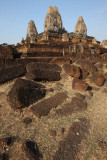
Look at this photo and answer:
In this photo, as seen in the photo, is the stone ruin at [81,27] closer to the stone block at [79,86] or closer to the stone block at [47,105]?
the stone block at [79,86]

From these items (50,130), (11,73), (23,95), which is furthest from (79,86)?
(11,73)

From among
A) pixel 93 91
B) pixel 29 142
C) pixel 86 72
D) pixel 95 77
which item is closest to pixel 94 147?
pixel 29 142

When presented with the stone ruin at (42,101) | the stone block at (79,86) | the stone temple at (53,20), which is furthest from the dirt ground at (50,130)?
the stone temple at (53,20)

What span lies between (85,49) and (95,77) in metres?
5.85

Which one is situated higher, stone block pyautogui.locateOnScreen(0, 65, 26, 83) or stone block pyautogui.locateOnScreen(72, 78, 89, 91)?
stone block pyautogui.locateOnScreen(0, 65, 26, 83)

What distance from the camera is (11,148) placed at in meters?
2.97

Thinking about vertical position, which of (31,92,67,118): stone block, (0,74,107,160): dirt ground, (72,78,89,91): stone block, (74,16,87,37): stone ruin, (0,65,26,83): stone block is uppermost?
(74,16,87,37): stone ruin

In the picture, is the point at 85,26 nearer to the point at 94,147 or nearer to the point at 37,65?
the point at 37,65

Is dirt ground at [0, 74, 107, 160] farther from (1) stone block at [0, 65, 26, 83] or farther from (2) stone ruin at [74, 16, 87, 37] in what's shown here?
(2) stone ruin at [74, 16, 87, 37]

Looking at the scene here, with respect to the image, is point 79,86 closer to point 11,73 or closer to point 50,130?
point 50,130

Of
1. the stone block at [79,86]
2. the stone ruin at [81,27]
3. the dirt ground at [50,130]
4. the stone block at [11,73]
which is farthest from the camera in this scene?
the stone ruin at [81,27]

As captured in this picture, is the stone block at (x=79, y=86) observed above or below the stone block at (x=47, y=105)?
above

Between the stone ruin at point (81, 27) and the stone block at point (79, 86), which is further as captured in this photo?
the stone ruin at point (81, 27)

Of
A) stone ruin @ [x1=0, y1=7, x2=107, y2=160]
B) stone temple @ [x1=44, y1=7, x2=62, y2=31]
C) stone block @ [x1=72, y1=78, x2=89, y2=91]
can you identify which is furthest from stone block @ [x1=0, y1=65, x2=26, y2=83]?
stone temple @ [x1=44, y1=7, x2=62, y2=31]
